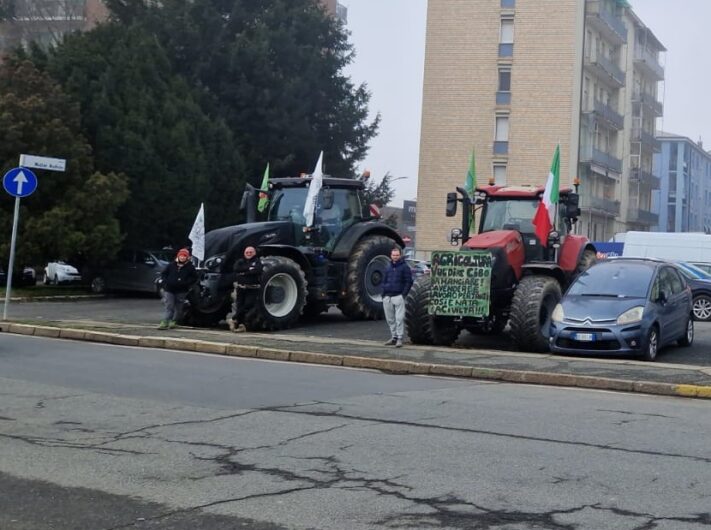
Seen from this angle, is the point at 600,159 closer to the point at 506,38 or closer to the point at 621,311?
the point at 506,38

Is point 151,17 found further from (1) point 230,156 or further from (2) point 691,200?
(2) point 691,200

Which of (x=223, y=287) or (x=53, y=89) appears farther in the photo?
(x=53, y=89)

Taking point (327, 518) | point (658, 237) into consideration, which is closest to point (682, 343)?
point (327, 518)

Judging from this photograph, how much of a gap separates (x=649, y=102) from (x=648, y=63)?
3643 millimetres

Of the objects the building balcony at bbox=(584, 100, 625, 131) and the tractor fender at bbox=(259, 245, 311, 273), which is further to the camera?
the building balcony at bbox=(584, 100, 625, 131)

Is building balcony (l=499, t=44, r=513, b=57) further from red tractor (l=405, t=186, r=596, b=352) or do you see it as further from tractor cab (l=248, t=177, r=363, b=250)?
red tractor (l=405, t=186, r=596, b=352)

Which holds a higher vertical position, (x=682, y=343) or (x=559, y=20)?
(x=559, y=20)

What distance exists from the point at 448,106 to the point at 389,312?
44976 mm

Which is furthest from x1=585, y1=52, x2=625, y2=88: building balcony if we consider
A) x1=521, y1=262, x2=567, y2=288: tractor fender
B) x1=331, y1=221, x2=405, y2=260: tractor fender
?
x1=521, y1=262, x2=567, y2=288: tractor fender

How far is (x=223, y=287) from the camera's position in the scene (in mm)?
19438

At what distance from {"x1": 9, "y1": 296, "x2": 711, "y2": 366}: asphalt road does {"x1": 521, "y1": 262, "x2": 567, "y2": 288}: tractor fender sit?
1404 mm

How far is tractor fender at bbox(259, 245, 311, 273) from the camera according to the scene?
19.4 m

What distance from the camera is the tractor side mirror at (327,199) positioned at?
20.5 m

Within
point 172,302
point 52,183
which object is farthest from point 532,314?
point 52,183
